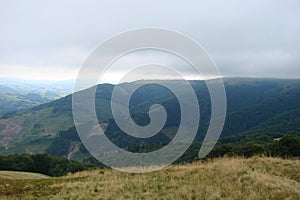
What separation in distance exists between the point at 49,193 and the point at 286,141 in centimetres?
4667

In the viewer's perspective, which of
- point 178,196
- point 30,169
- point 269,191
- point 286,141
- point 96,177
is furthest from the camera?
point 30,169

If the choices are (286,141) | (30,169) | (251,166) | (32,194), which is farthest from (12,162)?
(251,166)

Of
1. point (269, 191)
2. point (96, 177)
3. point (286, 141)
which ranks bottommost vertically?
point (286, 141)

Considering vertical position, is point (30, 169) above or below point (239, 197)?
below

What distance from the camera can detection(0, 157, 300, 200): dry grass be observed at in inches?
456

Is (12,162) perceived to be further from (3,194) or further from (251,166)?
(251,166)

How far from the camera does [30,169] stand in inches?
3063

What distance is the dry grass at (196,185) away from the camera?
38.0ft

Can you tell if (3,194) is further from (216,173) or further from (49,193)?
(216,173)

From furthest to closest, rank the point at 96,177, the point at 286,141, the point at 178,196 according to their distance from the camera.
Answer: the point at 286,141 → the point at 96,177 → the point at 178,196

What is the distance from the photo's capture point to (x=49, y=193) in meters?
14.7

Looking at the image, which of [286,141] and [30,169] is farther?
[30,169]

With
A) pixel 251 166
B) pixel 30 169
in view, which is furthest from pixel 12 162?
pixel 251 166

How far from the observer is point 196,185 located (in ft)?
44.2
